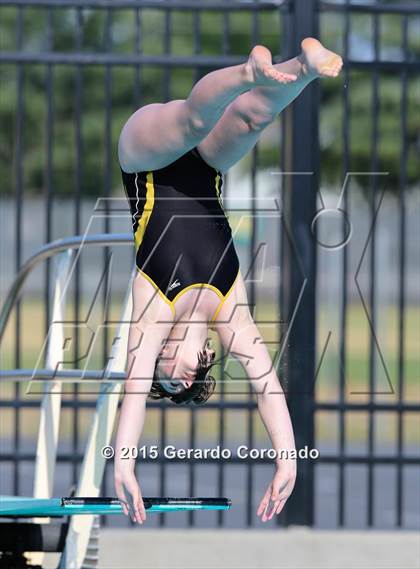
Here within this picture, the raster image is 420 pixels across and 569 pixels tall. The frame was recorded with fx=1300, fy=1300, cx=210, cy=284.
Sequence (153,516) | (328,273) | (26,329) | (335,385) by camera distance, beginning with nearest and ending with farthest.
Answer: (153,516)
(335,385)
(328,273)
(26,329)

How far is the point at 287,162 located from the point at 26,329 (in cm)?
2857

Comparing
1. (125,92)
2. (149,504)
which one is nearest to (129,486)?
(149,504)

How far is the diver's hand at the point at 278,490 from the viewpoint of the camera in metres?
3.26

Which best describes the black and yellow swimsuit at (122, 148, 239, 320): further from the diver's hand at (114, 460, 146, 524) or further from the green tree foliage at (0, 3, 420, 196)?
the green tree foliage at (0, 3, 420, 196)

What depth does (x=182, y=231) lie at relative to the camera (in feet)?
10.4

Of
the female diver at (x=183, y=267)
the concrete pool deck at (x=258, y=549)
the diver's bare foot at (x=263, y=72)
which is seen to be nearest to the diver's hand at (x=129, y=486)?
the female diver at (x=183, y=267)

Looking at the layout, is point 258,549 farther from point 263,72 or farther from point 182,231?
point 263,72

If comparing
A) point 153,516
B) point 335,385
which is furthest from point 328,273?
point 153,516

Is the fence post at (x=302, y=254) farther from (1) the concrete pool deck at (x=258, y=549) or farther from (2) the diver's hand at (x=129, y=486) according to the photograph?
(2) the diver's hand at (x=129, y=486)

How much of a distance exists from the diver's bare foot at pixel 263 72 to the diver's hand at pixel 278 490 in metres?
1.09

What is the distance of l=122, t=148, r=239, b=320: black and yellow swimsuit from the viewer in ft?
10.4

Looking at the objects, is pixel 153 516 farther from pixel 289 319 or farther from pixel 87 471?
pixel 87 471

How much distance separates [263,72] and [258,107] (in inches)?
15.2

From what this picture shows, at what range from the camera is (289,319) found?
6293 millimetres
